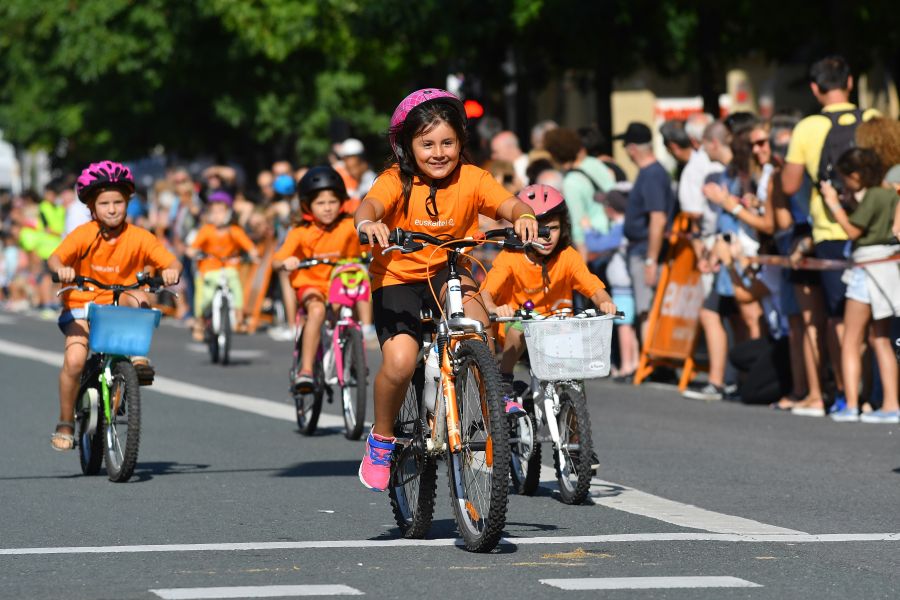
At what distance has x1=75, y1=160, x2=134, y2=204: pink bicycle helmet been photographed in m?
11.0

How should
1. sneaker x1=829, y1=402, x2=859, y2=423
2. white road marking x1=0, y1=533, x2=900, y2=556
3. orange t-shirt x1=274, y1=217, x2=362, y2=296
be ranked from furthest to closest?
1. sneaker x1=829, y1=402, x2=859, y2=423
2. orange t-shirt x1=274, y1=217, x2=362, y2=296
3. white road marking x1=0, y1=533, x2=900, y2=556

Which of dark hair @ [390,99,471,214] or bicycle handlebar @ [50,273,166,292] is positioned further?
bicycle handlebar @ [50,273,166,292]

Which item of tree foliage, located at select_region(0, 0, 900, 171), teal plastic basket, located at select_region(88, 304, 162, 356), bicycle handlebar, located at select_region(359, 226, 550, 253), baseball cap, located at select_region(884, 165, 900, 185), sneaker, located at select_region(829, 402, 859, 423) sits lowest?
sneaker, located at select_region(829, 402, 859, 423)

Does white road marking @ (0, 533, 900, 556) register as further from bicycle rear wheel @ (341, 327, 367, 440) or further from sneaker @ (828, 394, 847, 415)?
sneaker @ (828, 394, 847, 415)

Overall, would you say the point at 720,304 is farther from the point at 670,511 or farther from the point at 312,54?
the point at 312,54

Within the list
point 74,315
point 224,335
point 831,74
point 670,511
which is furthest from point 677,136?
point 670,511

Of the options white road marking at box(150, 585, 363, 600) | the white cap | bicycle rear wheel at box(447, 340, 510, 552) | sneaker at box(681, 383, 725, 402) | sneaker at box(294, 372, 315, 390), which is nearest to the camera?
white road marking at box(150, 585, 363, 600)

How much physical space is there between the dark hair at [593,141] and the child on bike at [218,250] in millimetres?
4041

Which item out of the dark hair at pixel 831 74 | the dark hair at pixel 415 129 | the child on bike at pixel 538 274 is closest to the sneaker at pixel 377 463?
the dark hair at pixel 415 129

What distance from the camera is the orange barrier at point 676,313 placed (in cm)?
1647

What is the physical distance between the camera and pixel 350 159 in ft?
72.2

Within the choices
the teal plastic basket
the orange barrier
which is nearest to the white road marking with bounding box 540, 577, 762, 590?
the teal plastic basket

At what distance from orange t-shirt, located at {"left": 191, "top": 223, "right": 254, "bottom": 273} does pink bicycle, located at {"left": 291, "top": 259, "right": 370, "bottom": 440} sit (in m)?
7.01

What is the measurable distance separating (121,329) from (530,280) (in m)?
2.12
